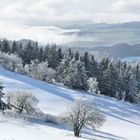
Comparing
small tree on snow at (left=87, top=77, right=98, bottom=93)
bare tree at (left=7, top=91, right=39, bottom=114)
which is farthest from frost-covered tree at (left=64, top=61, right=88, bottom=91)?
bare tree at (left=7, top=91, right=39, bottom=114)

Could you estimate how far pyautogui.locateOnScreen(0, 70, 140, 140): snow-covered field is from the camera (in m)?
46.4

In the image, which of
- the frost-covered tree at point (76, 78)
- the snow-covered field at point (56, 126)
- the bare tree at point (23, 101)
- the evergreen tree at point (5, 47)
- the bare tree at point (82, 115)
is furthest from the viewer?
the evergreen tree at point (5, 47)

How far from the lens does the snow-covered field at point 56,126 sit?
46.4m

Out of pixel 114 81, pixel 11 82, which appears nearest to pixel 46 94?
pixel 11 82

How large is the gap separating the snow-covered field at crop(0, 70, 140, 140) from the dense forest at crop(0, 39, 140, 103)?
15.9 m

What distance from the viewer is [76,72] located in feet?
379

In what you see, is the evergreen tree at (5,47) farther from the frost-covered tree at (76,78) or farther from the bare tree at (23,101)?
the bare tree at (23,101)

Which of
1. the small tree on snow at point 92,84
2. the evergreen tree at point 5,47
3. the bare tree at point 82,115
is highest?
the evergreen tree at point 5,47

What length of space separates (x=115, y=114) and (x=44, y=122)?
31.2 m

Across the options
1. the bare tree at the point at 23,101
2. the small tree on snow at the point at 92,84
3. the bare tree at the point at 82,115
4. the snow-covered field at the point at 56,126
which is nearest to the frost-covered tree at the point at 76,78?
the small tree on snow at the point at 92,84

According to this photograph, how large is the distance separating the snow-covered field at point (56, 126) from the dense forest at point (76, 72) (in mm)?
15904

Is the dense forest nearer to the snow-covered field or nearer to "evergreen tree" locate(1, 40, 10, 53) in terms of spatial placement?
"evergreen tree" locate(1, 40, 10, 53)

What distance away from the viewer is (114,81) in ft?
399

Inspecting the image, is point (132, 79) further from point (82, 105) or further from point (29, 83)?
point (82, 105)
